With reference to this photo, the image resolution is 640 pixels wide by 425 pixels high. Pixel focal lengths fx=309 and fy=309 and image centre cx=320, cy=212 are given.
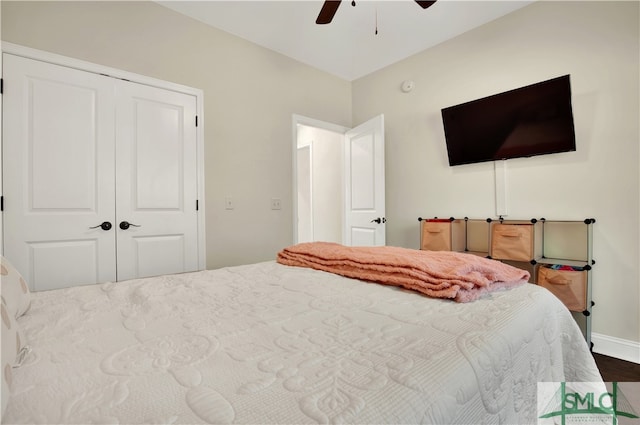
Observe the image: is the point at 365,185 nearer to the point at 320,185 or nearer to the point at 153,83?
the point at 320,185

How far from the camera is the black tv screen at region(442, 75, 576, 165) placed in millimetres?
2340

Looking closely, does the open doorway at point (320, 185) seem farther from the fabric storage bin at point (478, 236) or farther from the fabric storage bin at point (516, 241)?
the fabric storage bin at point (516, 241)

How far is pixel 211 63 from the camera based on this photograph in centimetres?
285

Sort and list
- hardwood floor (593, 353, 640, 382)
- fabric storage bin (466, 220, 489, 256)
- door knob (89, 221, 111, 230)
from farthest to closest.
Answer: fabric storage bin (466, 220, 489, 256) → door knob (89, 221, 111, 230) → hardwood floor (593, 353, 640, 382)

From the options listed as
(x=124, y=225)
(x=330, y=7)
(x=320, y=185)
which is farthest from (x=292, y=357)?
(x=320, y=185)

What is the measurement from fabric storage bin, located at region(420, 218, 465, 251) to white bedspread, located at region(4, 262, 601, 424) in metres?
1.66

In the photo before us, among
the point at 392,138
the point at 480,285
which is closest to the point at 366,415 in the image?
the point at 480,285

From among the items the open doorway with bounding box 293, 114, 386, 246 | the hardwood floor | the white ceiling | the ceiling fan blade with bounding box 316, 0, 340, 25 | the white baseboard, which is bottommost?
the hardwood floor

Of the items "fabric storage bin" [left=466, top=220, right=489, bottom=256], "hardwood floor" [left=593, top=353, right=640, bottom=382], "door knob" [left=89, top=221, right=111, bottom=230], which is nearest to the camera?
"hardwood floor" [left=593, top=353, right=640, bottom=382]

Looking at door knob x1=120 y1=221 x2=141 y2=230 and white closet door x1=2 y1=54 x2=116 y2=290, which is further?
door knob x1=120 y1=221 x2=141 y2=230

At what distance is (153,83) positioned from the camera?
2518 mm

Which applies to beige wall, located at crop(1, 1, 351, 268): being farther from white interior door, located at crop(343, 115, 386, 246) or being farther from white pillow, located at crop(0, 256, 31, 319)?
white pillow, located at crop(0, 256, 31, 319)

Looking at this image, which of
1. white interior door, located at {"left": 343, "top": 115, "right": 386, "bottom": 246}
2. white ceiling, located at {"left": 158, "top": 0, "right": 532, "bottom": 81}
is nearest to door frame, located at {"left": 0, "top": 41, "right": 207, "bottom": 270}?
white ceiling, located at {"left": 158, "top": 0, "right": 532, "bottom": 81}

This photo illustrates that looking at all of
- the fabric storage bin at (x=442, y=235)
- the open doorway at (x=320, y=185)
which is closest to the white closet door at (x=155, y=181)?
the open doorway at (x=320, y=185)
